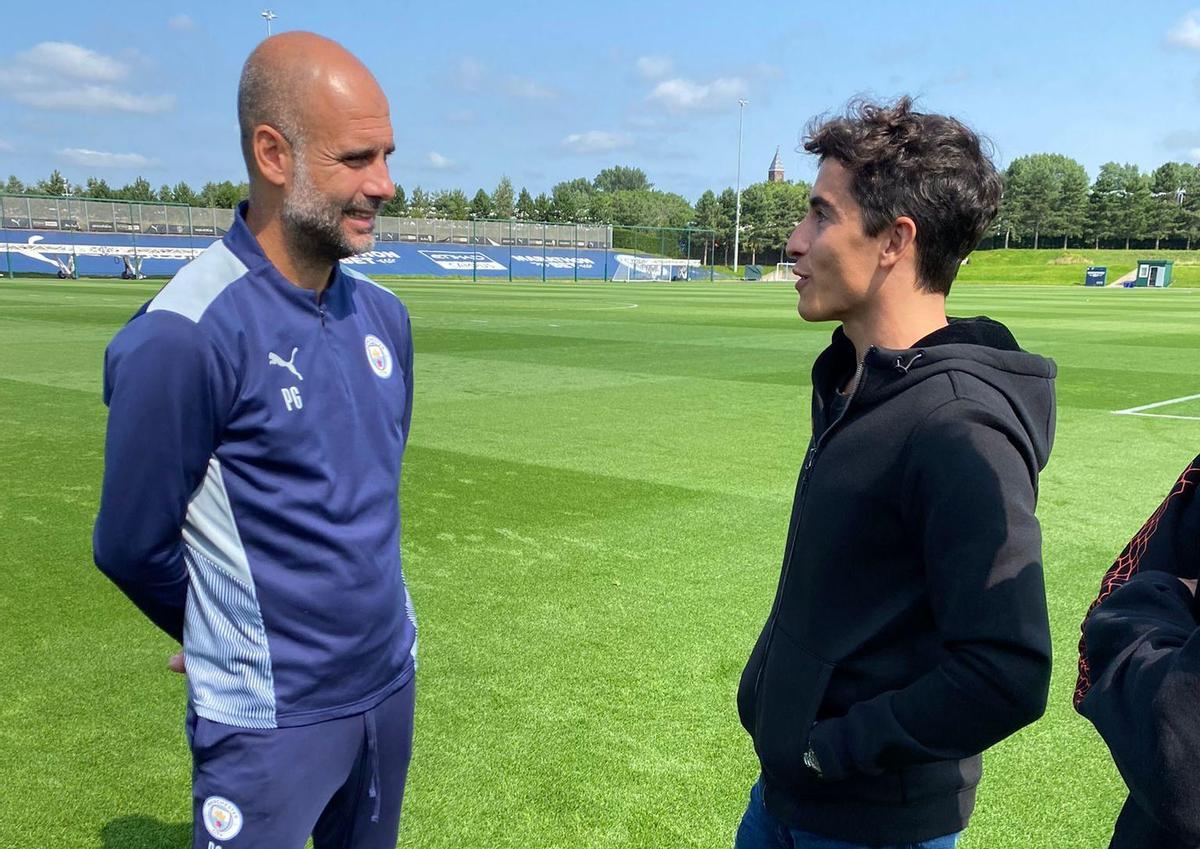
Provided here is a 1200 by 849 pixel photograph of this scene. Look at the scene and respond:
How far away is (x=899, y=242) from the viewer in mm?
1896

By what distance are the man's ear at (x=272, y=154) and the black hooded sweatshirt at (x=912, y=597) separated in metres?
1.36

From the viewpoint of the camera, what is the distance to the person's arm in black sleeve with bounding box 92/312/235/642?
189 cm

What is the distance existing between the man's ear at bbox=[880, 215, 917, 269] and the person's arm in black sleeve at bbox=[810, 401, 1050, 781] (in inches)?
14.4

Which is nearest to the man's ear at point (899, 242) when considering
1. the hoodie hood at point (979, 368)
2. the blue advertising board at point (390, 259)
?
the hoodie hood at point (979, 368)

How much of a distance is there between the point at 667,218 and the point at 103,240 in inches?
3900

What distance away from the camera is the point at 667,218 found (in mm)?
139125

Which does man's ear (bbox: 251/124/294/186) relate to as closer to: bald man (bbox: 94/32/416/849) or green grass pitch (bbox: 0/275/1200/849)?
bald man (bbox: 94/32/416/849)

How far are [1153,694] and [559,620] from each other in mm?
3982

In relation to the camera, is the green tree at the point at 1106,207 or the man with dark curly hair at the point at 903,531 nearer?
the man with dark curly hair at the point at 903,531

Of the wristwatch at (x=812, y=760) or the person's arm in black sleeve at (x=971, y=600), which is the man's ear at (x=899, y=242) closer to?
the person's arm in black sleeve at (x=971, y=600)

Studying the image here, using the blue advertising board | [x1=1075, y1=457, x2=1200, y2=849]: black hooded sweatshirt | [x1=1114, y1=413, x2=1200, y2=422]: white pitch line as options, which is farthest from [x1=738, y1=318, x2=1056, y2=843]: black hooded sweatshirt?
the blue advertising board

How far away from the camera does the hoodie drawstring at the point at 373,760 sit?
221 cm

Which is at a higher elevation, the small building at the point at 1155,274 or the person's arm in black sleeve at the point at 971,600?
the small building at the point at 1155,274

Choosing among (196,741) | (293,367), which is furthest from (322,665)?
(293,367)
